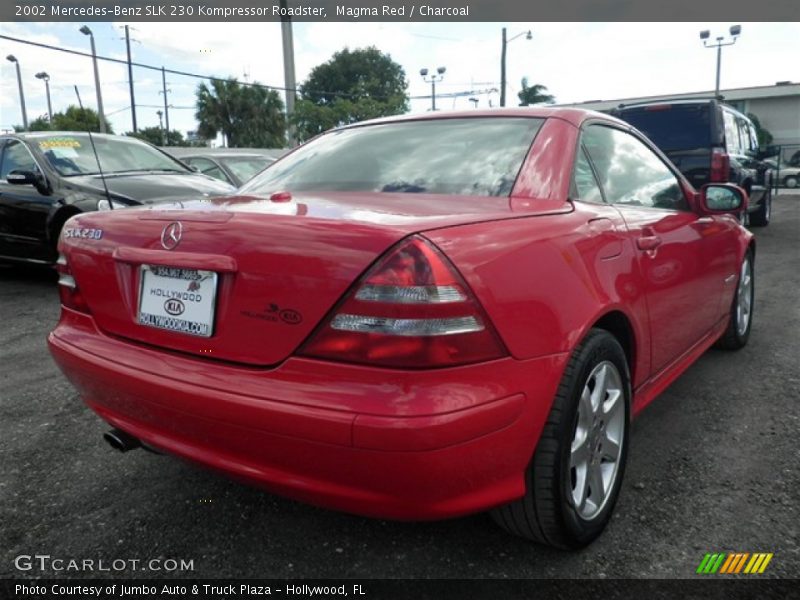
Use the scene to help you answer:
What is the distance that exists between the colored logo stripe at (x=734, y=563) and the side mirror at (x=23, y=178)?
6224 mm

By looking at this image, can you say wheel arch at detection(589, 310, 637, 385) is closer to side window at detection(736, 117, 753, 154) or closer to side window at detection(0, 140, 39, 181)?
side window at detection(0, 140, 39, 181)

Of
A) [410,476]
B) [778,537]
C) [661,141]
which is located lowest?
[778,537]

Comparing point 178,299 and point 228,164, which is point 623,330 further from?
point 228,164

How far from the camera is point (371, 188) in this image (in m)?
2.33

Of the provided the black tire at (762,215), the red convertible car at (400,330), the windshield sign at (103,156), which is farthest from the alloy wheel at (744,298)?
the black tire at (762,215)

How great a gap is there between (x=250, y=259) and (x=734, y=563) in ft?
5.61

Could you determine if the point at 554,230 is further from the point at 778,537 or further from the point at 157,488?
the point at 157,488

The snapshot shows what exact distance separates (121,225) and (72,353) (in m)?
0.47

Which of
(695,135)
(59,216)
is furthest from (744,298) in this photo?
(59,216)

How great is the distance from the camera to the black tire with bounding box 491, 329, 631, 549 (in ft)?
5.84
